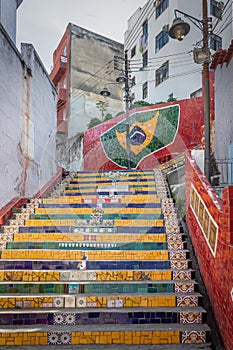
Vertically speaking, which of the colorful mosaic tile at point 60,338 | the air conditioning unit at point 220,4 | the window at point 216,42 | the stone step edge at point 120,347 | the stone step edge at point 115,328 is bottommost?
the stone step edge at point 120,347

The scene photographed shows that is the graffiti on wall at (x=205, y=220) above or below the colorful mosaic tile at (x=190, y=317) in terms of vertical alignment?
above

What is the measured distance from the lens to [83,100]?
22.8 m

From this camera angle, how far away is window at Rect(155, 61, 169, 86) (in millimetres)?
19180

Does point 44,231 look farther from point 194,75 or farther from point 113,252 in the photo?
point 194,75

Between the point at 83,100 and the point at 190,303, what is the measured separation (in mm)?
20454

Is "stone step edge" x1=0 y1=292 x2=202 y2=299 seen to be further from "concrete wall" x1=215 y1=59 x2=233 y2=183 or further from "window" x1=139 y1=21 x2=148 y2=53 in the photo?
"window" x1=139 y1=21 x2=148 y2=53

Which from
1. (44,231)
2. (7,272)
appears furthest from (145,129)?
(7,272)

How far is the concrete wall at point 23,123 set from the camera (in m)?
5.68

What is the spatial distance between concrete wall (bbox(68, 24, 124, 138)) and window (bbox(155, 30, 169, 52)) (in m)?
4.70

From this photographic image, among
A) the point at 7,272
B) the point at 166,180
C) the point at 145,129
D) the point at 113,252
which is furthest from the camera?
the point at 145,129

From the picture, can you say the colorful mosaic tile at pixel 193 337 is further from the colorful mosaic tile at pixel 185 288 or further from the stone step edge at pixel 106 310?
the colorful mosaic tile at pixel 185 288

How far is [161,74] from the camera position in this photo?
19.9 m

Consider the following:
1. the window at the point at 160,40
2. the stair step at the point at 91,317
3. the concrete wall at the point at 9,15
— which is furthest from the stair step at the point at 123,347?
the window at the point at 160,40

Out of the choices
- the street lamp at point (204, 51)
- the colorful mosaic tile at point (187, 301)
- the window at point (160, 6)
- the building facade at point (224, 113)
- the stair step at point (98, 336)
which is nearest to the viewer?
the stair step at point (98, 336)
